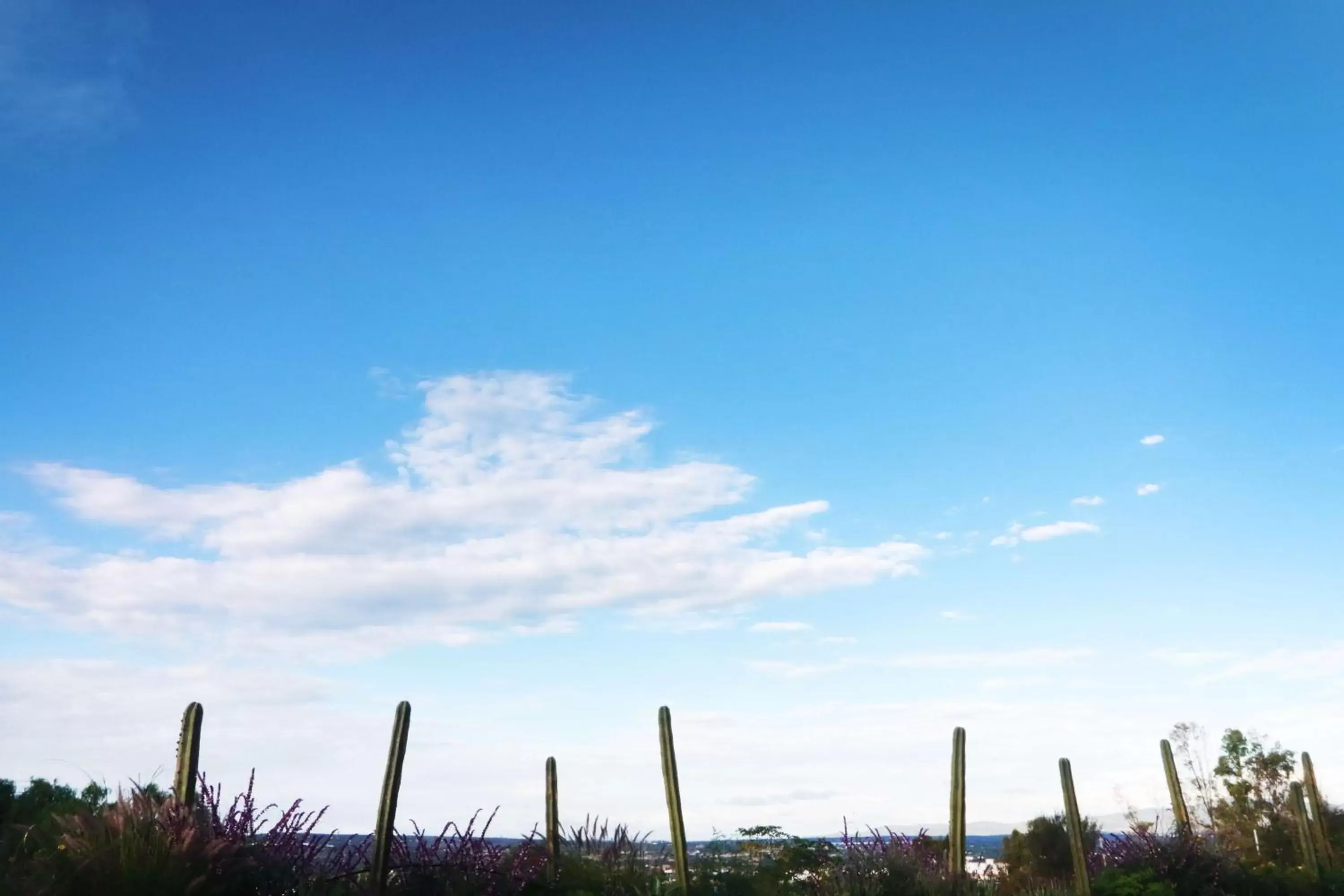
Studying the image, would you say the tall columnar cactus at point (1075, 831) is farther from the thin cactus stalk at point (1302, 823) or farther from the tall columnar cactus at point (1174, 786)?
the thin cactus stalk at point (1302, 823)

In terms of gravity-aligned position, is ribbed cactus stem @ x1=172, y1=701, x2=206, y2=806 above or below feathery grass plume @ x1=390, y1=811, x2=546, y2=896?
above

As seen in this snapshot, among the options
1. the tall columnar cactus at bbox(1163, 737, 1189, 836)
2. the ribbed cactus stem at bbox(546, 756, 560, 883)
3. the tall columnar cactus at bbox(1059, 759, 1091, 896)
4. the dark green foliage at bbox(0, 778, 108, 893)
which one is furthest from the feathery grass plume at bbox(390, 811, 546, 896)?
the tall columnar cactus at bbox(1163, 737, 1189, 836)

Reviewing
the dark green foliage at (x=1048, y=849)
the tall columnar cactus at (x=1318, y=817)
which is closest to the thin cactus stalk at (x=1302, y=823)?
the tall columnar cactus at (x=1318, y=817)

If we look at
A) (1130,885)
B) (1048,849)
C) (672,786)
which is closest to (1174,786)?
(1048,849)

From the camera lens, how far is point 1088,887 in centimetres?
1545

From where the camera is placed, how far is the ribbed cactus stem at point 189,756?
870 cm

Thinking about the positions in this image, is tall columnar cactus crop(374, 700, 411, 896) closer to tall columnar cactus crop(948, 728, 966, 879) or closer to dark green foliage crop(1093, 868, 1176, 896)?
tall columnar cactus crop(948, 728, 966, 879)

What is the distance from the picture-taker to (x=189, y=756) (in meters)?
8.91

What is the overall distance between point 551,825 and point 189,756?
4762 mm

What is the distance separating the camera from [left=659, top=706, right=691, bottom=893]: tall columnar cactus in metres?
12.0

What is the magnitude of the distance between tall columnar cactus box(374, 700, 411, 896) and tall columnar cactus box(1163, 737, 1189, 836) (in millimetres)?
17409

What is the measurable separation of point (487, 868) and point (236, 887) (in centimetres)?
243

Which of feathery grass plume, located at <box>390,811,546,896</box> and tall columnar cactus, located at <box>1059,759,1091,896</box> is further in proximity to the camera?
tall columnar cactus, located at <box>1059,759,1091,896</box>

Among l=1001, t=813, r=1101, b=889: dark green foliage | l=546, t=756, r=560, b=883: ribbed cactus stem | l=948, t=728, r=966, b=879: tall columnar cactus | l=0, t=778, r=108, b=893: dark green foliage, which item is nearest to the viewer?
l=0, t=778, r=108, b=893: dark green foliage
